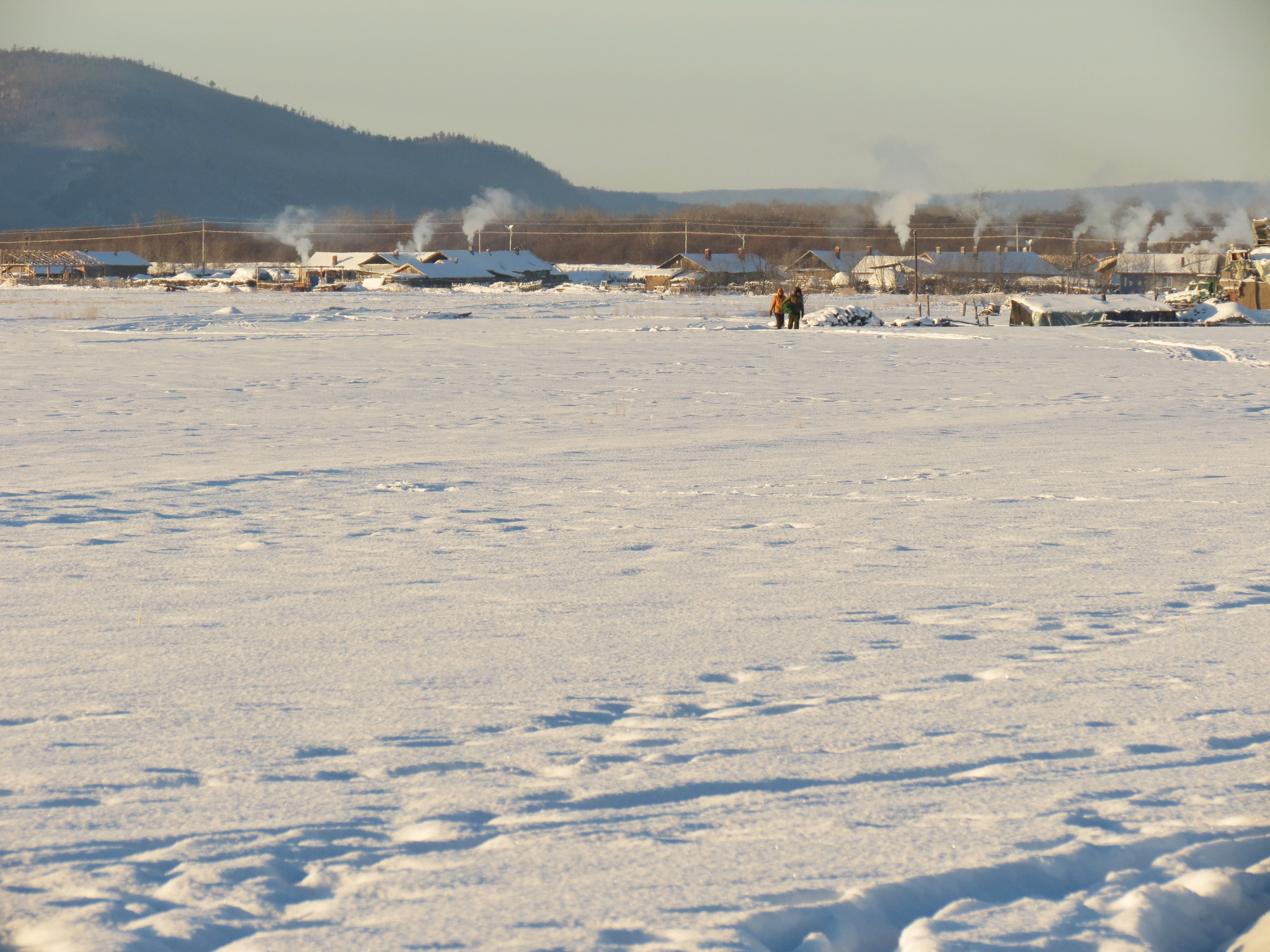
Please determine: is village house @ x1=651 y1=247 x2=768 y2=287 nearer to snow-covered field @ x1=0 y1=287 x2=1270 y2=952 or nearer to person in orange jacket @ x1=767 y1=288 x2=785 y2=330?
person in orange jacket @ x1=767 y1=288 x2=785 y2=330

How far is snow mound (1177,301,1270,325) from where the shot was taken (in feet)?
125

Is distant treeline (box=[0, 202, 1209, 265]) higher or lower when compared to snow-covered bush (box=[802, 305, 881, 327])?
higher

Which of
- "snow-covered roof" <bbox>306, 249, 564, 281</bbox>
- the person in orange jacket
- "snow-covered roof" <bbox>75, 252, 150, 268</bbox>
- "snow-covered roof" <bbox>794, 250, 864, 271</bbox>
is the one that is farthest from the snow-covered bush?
"snow-covered roof" <bbox>75, 252, 150, 268</bbox>

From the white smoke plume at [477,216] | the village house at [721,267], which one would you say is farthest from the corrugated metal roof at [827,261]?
the white smoke plume at [477,216]

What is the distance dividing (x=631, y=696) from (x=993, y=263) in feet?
327

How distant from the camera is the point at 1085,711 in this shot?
4.12 meters

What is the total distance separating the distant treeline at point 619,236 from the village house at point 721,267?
1596 cm

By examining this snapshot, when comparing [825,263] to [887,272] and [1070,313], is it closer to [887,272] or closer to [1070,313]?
[887,272]

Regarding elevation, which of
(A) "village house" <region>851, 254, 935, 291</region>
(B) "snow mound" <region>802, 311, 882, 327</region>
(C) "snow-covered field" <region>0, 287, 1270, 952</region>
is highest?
(A) "village house" <region>851, 254, 935, 291</region>

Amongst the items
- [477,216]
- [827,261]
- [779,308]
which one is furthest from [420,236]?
[779,308]

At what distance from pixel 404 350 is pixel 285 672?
791 inches

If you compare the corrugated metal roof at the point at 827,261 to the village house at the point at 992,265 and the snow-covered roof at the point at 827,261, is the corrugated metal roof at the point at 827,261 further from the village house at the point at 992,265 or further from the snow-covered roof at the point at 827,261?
the village house at the point at 992,265

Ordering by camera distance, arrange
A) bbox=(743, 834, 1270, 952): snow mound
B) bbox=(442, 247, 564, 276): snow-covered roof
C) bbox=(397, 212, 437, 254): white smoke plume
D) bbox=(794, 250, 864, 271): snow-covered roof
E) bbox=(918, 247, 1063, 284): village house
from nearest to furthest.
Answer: bbox=(743, 834, 1270, 952): snow mound → bbox=(918, 247, 1063, 284): village house → bbox=(794, 250, 864, 271): snow-covered roof → bbox=(442, 247, 564, 276): snow-covered roof → bbox=(397, 212, 437, 254): white smoke plume

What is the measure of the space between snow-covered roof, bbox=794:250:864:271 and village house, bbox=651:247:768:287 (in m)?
3.41
